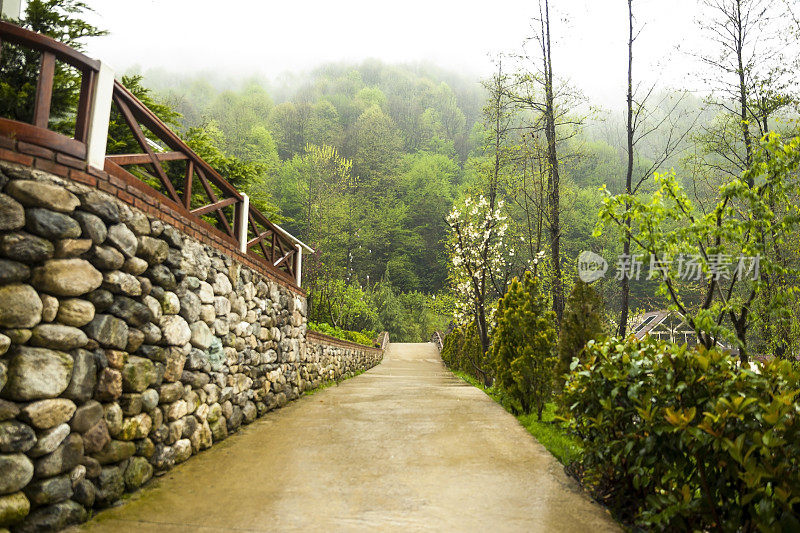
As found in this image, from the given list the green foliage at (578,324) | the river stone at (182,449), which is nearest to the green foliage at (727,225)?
the green foliage at (578,324)

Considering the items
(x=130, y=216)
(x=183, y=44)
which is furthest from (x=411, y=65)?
(x=130, y=216)

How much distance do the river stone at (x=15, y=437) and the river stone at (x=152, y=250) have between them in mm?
1317

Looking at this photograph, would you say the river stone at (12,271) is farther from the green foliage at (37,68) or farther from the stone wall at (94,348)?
the green foliage at (37,68)

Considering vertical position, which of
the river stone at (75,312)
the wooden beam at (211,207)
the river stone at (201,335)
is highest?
the wooden beam at (211,207)

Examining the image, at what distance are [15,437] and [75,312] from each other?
2.26 feet

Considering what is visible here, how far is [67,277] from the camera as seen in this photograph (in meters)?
2.62

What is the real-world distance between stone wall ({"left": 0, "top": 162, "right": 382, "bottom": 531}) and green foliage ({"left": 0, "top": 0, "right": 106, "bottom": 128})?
1613 millimetres

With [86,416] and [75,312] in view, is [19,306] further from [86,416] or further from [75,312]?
[86,416]

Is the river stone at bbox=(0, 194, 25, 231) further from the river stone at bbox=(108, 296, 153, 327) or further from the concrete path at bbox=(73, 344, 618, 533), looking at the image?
the concrete path at bbox=(73, 344, 618, 533)

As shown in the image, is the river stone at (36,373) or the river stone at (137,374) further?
the river stone at (137,374)

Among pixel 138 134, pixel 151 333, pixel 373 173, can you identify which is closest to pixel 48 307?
pixel 151 333

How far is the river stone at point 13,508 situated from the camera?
86.5 inches

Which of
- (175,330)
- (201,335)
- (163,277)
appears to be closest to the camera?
(163,277)

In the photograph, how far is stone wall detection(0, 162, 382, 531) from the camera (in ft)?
7.72
